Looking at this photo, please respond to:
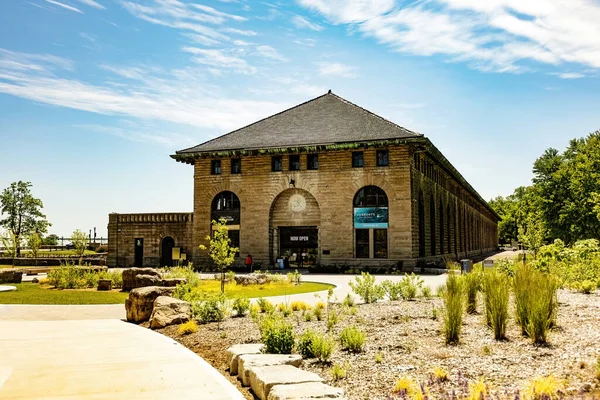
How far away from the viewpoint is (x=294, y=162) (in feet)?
123

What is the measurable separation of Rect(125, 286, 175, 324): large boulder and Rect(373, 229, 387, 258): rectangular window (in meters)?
23.3

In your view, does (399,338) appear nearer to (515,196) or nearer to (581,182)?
(581,182)

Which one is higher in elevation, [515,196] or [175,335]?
[515,196]

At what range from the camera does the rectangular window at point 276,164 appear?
3769 centimetres

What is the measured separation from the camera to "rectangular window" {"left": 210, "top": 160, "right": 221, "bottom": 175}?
3953cm

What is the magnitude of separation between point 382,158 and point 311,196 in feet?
19.1

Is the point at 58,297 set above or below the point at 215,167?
below

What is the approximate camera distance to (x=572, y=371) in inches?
242

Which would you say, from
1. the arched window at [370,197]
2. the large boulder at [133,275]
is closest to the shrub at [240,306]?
the large boulder at [133,275]

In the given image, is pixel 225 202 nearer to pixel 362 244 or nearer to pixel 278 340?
pixel 362 244

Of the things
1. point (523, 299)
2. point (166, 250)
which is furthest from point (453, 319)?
point (166, 250)

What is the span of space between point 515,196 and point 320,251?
5890 inches

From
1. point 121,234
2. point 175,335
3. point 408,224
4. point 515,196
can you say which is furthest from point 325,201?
point 515,196

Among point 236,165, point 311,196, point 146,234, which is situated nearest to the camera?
point 311,196
